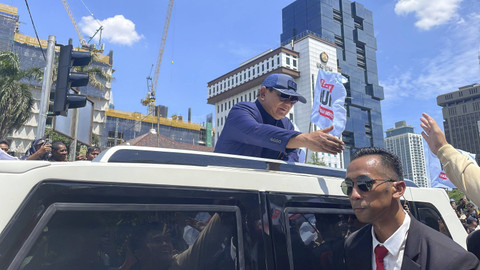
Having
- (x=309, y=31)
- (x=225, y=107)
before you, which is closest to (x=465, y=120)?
(x=309, y=31)

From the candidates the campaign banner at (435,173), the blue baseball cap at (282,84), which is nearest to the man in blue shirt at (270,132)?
the blue baseball cap at (282,84)

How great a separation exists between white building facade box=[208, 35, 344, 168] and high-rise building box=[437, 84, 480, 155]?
6555 centimetres

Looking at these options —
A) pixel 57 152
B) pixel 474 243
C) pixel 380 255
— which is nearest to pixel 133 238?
pixel 380 255

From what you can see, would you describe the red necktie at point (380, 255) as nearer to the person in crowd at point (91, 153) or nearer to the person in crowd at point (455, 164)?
the person in crowd at point (455, 164)

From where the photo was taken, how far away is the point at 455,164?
1893mm

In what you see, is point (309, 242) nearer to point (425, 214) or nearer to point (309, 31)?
point (425, 214)

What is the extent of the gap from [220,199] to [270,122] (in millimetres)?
1379

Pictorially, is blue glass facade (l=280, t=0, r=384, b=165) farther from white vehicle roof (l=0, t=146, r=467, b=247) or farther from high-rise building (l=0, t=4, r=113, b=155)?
white vehicle roof (l=0, t=146, r=467, b=247)

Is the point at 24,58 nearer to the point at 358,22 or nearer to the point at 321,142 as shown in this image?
the point at 321,142

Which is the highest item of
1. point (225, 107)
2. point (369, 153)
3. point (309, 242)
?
point (225, 107)

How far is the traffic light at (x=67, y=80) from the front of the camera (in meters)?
5.93

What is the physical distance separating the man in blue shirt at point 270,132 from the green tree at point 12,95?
23.5 meters

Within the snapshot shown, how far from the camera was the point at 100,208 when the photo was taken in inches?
46.8

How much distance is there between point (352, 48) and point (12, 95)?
89.1m
